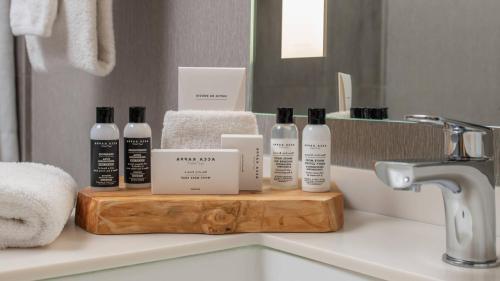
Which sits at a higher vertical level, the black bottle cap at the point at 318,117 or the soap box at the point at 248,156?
the black bottle cap at the point at 318,117

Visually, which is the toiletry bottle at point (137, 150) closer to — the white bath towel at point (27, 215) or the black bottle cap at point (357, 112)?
the white bath towel at point (27, 215)

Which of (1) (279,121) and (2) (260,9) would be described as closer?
(1) (279,121)

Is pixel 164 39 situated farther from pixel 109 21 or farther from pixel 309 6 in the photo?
pixel 309 6

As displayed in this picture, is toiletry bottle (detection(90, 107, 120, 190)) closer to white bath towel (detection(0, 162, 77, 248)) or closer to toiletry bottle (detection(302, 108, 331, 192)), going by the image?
white bath towel (detection(0, 162, 77, 248))

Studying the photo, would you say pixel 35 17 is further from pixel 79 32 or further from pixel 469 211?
pixel 469 211

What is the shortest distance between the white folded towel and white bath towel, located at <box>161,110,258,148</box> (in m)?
0.44

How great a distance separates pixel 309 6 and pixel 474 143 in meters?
0.48

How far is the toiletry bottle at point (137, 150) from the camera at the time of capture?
0.90 metres

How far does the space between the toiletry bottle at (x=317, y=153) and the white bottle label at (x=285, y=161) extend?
29 mm

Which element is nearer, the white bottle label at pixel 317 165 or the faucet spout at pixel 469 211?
the faucet spout at pixel 469 211

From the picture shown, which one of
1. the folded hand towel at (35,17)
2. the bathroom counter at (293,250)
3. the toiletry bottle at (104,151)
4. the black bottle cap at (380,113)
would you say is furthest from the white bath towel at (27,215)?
the folded hand towel at (35,17)

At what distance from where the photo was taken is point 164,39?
1.34 meters

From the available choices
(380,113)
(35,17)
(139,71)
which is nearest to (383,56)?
(380,113)

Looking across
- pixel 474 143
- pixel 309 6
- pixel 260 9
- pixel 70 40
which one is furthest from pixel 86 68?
Answer: pixel 474 143
